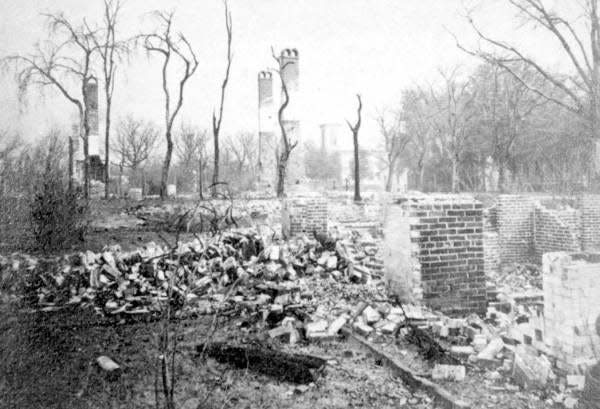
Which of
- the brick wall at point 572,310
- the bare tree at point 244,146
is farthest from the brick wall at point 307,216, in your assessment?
the bare tree at point 244,146

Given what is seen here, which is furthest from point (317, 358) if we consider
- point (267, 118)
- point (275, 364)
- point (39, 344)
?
point (267, 118)

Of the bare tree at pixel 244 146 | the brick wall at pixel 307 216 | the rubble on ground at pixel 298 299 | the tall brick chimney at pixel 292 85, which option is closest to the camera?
the rubble on ground at pixel 298 299

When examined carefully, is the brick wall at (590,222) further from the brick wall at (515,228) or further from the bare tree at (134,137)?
the bare tree at (134,137)

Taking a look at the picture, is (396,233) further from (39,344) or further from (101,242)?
(101,242)

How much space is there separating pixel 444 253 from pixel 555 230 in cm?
782

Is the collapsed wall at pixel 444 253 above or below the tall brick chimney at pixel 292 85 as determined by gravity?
below

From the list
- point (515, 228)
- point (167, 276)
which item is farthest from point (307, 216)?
point (515, 228)

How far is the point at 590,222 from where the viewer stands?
1100 centimetres

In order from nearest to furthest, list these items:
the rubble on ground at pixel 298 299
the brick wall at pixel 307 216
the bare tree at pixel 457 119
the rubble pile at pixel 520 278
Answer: the rubble on ground at pixel 298 299, the rubble pile at pixel 520 278, the brick wall at pixel 307 216, the bare tree at pixel 457 119

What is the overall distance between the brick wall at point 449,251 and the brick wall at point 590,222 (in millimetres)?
7817

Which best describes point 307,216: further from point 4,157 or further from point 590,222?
point 590,222

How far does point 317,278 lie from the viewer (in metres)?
7.02

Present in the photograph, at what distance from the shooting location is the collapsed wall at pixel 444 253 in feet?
16.1

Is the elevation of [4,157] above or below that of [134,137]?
below
